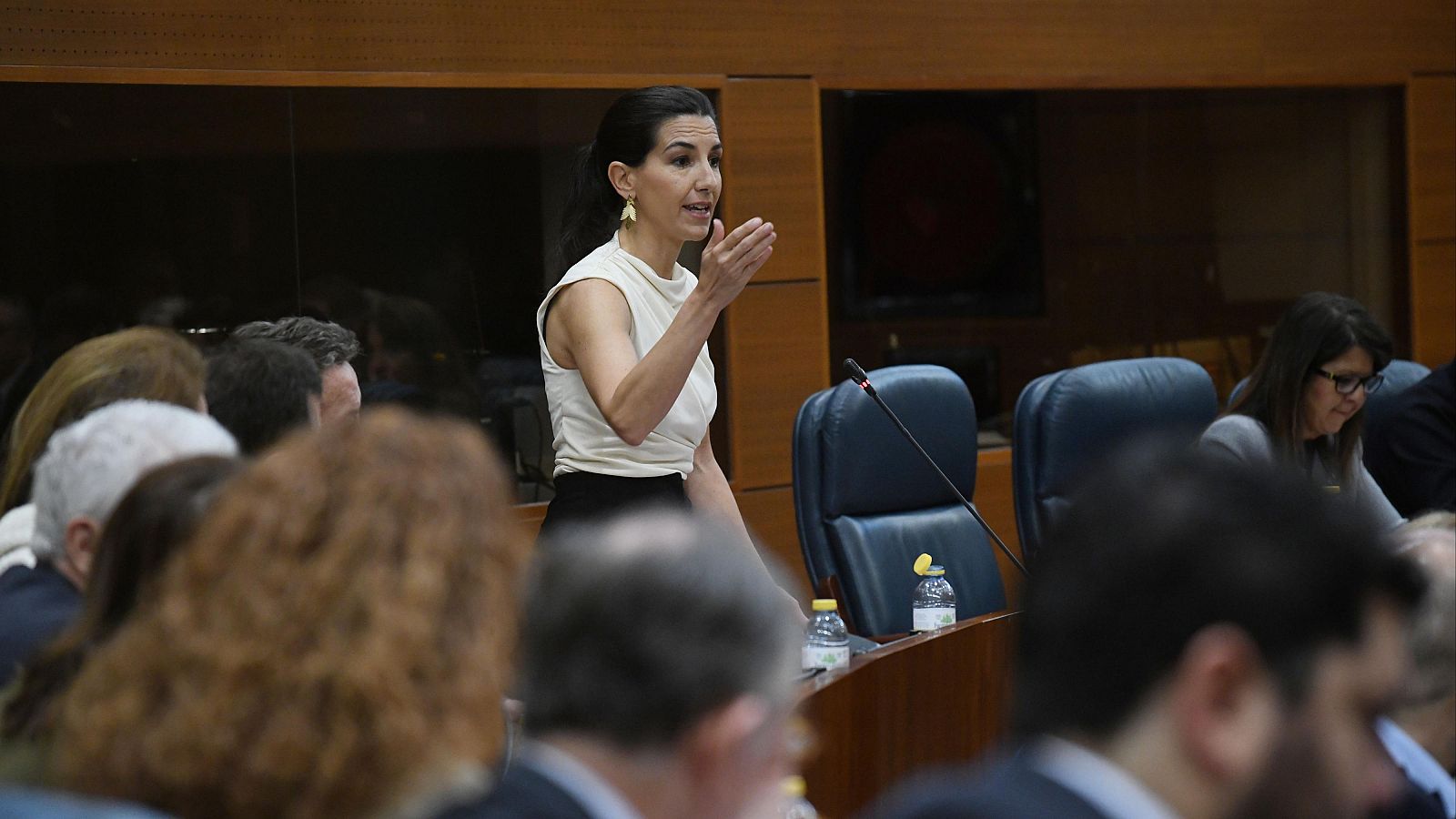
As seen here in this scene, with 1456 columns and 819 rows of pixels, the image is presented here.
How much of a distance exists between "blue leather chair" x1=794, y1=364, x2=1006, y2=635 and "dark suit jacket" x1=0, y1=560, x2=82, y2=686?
2109 millimetres

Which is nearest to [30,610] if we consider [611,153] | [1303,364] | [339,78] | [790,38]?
[611,153]

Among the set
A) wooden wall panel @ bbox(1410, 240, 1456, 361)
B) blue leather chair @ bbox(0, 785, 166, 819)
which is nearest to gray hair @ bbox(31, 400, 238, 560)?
blue leather chair @ bbox(0, 785, 166, 819)

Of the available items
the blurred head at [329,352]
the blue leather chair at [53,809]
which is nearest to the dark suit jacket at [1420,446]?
the blurred head at [329,352]

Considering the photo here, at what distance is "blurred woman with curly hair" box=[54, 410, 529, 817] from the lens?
95cm

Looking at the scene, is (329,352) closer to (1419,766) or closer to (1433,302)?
(1419,766)

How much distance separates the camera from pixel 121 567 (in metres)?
1.21

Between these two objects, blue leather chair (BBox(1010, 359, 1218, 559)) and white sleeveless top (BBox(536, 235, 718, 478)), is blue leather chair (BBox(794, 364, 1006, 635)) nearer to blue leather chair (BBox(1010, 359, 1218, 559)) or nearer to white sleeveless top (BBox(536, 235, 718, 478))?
blue leather chair (BBox(1010, 359, 1218, 559))

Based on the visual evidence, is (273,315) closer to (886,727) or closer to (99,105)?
(99,105)

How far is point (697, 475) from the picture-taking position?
273 cm

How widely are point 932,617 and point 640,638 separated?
Result: 2.37m

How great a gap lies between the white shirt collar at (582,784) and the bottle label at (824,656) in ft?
5.00

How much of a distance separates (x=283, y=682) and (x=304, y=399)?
1.11m

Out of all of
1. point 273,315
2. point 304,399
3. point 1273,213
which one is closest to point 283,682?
point 304,399

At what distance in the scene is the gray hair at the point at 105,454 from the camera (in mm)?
1437
